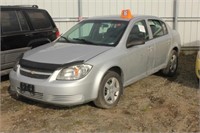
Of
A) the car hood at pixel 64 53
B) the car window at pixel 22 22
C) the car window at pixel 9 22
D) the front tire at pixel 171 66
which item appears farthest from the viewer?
the front tire at pixel 171 66

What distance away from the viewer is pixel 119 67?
4.93m

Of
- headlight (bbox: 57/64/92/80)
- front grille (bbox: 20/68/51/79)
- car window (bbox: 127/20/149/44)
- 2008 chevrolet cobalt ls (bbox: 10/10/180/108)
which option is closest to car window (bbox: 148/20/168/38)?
2008 chevrolet cobalt ls (bbox: 10/10/180/108)

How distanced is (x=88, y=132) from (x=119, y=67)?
1380 mm

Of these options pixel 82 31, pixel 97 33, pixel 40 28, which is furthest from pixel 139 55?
pixel 40 28

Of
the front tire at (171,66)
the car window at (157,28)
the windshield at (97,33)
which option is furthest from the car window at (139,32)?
the front tire at (171,66)

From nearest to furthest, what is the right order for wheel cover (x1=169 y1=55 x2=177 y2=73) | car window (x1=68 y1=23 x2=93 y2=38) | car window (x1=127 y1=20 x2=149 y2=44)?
car window (x1=127 y1=20 x2=149 y2=44) → car window (x1=68 y1=23 x2=93 y2=38) → wheel cover (x1=169 y1=55 x2=177 y2=73)

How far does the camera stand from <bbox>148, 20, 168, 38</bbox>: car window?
6153 millimetres

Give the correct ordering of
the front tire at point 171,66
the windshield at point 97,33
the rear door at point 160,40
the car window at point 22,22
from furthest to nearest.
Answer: the front tire at point 171,66 < the car window at point 22,22 < the rear door at point 160,40 < the windshield at point 97,33

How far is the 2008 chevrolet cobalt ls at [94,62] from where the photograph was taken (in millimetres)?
4281

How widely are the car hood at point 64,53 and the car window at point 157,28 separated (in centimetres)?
165

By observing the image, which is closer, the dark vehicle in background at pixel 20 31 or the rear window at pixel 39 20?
the dark vehicle in background at pixel 20 31

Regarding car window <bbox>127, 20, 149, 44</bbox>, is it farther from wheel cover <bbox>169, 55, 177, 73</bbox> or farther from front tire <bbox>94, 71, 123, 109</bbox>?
wheel cover <bbox>169, 55, 177, 73</bbox>

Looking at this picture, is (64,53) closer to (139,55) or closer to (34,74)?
(34,74)

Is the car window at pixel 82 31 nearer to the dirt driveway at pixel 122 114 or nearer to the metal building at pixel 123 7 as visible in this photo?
the dirt driveway at pixel 122 114
